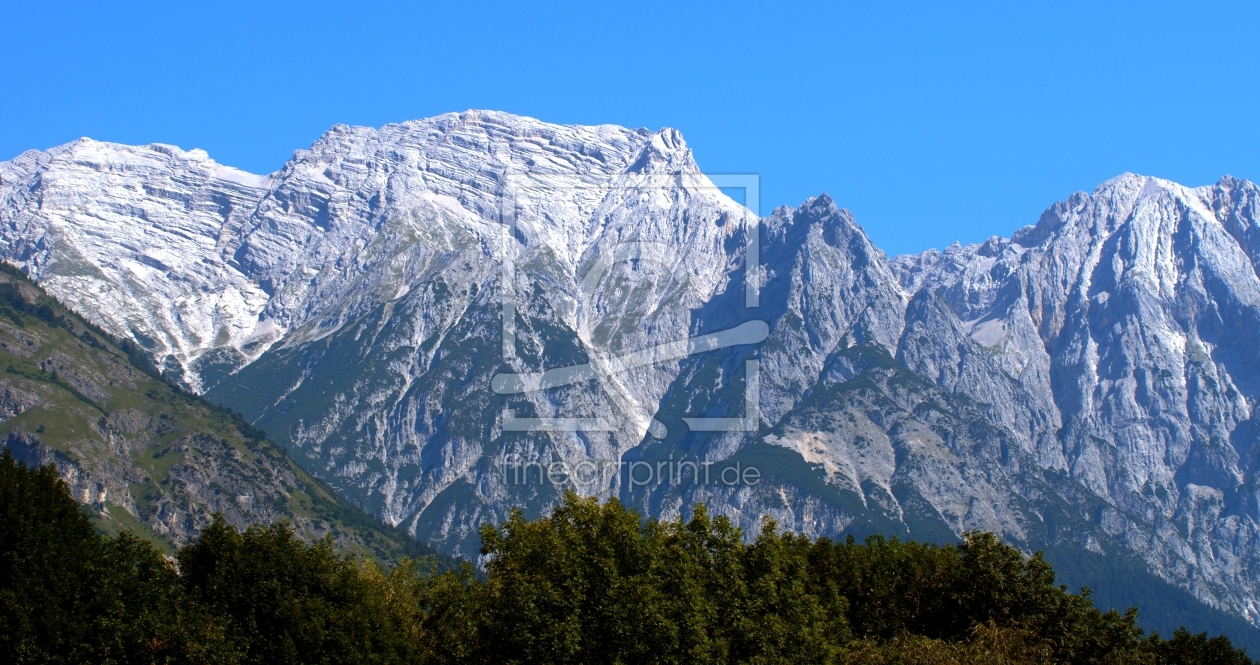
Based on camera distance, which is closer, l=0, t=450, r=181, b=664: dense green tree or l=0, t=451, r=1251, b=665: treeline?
l=0, t=451, r=1251, b=665: treeline

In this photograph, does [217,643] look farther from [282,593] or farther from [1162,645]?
[1162,645]

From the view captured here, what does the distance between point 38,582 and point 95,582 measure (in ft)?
11.6

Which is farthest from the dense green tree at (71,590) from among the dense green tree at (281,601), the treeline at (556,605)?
the dense green tree at (281,601)

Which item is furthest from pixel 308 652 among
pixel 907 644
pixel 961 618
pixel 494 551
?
pixel 961 618

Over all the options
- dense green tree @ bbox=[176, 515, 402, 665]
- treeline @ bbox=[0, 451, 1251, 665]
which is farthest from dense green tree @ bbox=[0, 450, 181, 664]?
dense green tree @ bbox=[176, 515, 402, 665]

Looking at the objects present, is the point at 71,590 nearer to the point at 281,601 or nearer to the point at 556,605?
the point at 281,601

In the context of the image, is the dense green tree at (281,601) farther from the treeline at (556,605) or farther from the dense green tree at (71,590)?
the dense green tree at (71,590)

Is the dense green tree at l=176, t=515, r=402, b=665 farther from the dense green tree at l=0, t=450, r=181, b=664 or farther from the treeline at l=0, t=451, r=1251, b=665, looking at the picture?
the dense green tree at l=0, t=450, r=181, b=664

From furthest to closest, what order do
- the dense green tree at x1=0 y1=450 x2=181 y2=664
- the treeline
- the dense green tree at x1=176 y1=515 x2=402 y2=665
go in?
the dense green tree at x1=176 y1=515 x2=402 y2=665 < the dense green tree at x1=0 y1=450 x2=181 y2=664 < the treeline

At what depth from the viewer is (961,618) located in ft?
338

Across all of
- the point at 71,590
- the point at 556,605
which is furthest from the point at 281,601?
the point at 556,605

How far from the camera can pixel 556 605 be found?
277ft

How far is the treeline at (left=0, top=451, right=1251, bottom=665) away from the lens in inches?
3307

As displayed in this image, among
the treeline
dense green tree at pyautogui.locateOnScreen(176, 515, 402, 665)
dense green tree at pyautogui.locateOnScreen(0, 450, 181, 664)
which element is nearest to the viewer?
the treeline
